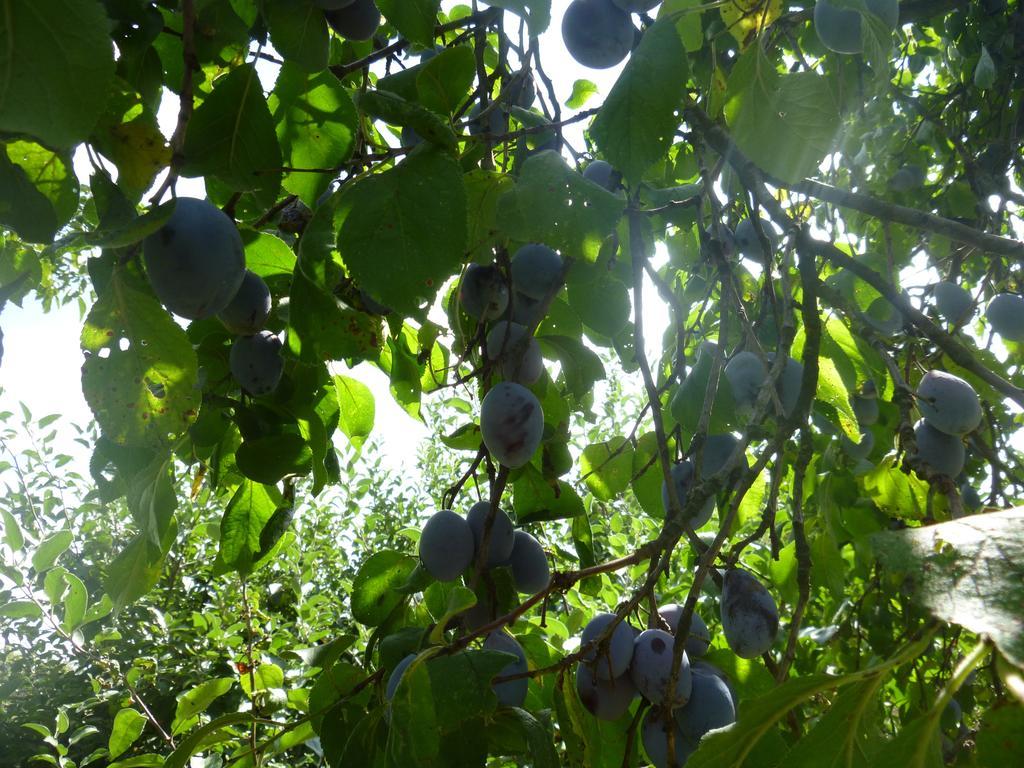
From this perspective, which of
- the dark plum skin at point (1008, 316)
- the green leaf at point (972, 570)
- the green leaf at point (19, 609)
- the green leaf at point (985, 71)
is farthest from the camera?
the green leaf at point (985, 71)

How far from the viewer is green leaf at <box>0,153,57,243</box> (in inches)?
23.2

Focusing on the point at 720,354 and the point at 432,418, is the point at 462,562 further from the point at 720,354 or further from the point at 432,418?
the point at 432,418

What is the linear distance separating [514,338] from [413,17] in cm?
41

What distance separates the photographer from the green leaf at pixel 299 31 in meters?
0.78

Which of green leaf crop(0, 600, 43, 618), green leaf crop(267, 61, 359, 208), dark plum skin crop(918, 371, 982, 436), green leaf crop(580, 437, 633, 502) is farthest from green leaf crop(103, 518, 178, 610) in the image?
dark plum skin crop(918, 371, 982, 436)

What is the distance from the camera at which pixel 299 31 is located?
0.79 metres

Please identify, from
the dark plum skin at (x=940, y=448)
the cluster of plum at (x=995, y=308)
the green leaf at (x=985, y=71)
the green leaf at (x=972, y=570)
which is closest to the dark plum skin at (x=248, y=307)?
the green leaf at (x=972, y=570)

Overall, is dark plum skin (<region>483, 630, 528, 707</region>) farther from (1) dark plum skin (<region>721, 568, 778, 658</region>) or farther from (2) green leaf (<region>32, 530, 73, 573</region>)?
(2) green leaf (<region>32, 530, 73, 573</region>)

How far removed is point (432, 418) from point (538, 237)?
389 cm

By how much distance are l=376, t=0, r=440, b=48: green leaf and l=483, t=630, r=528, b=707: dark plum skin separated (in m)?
0.66

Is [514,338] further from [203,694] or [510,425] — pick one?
[203,694]

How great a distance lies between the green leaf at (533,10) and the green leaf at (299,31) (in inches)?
9.4

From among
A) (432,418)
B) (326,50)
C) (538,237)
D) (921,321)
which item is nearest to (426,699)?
(538,237)

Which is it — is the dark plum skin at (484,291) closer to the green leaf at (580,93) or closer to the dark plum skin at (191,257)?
the dark plum skin at (191,257)
